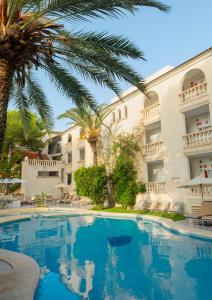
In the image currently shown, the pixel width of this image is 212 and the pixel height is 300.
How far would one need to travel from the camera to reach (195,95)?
746 inches

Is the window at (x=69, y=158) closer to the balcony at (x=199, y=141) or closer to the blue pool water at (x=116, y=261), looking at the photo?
the blue pool water at (x=116, y=261)

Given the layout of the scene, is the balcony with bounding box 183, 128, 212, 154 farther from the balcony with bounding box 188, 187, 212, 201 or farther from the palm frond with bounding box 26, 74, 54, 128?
the palm frond with bounding box 26, 74, 54, 128

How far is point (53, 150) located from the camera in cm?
4694

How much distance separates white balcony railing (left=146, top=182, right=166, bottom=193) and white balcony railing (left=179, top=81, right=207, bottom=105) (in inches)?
271

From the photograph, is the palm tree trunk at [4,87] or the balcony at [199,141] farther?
the balcony at [199,141]

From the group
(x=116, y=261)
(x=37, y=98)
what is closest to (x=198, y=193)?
(x=116, y=261)

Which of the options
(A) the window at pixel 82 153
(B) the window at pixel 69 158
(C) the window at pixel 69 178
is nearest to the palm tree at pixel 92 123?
(A) the window at pixel 82 153

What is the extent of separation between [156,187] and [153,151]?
316 centimetres

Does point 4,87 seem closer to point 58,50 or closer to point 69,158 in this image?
point 58,50

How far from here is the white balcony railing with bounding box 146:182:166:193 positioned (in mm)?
21188

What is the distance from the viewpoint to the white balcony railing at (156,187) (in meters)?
21.2

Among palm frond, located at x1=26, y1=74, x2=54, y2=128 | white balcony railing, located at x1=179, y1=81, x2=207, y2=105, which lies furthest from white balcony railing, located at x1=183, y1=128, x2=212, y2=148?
palm frond, located at x1=26, y1=74, x2=54, y2=128

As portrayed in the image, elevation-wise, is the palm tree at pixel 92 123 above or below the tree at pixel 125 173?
above

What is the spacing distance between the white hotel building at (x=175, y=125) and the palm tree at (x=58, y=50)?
7.00m
